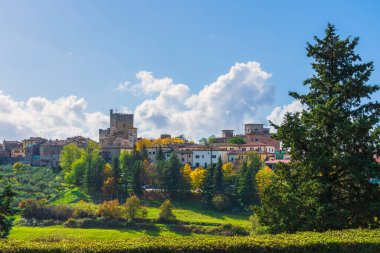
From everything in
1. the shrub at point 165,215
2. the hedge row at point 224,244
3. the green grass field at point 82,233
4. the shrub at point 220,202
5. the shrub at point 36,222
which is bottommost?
the green grass field at point 82,233

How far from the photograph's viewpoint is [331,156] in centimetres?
1809

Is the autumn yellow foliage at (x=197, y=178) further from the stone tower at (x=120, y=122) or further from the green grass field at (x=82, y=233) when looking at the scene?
the stone tower at (x=120, y=122)

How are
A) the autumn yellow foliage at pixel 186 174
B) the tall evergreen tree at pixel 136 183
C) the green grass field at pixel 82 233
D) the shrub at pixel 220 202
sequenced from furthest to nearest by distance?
the autumn yellow foliage at pixel 186 174, the tall evergreen tree at pixel 136 183, the shrub at pixel 220 202, the green grass field at pixel 82 233

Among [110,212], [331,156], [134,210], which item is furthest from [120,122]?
[331,156]

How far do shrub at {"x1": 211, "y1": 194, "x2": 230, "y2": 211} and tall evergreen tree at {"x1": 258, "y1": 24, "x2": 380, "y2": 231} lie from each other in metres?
50.8

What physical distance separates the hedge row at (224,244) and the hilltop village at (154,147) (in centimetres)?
6659

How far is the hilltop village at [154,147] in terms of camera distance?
3824 inches

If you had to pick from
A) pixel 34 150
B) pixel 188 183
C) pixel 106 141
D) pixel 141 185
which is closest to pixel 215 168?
pixel 188 183

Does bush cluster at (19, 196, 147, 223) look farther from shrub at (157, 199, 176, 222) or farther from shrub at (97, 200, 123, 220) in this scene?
shrub at (157, 199, 176, 222)

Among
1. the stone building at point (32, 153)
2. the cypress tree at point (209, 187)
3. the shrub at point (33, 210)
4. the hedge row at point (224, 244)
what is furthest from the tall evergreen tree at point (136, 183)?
the hedge row at point (224, 244)

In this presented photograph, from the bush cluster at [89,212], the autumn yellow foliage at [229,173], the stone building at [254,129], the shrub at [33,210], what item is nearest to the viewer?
the bush cluster at [89,212]

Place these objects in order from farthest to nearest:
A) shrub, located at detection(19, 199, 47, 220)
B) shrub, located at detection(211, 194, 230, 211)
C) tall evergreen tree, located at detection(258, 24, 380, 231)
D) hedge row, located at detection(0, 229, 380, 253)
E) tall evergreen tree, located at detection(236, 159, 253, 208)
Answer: tall evergreen tree, located at detection(236, 159, 253, 208) < shrub, located at detection(211, 194, 230, 211) < shrub, located at detection(19, 199, 47, 220) < tall evergreen tree, located at detection(258, 24, 380, 231) < hedge row, located at detection(0, 229, 380, 253)

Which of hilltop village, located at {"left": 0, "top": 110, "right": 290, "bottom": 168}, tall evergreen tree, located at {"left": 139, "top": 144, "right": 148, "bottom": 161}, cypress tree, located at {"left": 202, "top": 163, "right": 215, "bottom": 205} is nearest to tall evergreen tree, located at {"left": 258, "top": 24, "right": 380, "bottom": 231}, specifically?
cypress tree, located at {"left": 202, "top": 163, "right": 215, "bottom": 205}

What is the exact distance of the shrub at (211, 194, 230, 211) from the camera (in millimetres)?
69562
